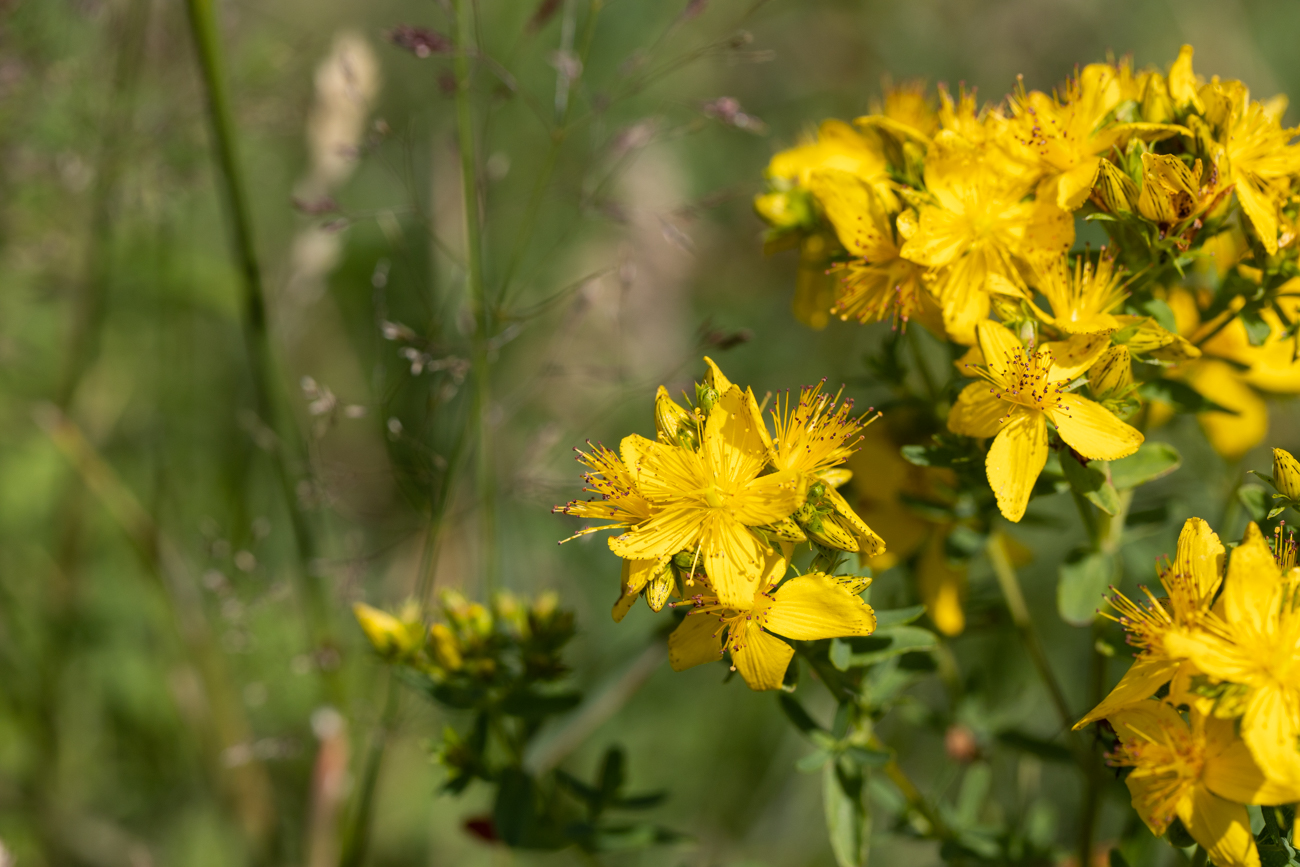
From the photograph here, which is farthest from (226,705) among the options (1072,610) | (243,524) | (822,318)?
(1072,610)

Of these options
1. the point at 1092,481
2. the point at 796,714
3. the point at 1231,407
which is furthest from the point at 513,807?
the point at 1231,407

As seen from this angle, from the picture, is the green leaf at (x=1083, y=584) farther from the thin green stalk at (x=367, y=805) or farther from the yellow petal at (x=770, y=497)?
the thin green stalk at (x=367, y=805)

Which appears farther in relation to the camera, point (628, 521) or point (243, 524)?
point (243, 524)

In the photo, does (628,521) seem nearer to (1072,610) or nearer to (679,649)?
(679,649)

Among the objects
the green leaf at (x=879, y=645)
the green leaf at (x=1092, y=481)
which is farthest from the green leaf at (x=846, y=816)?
the green leaf at (x=1092, y=481)

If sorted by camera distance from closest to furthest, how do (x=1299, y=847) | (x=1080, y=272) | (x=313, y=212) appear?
(x=1299, y=847)
(x=1080, y=272)
(x=313, y=212)

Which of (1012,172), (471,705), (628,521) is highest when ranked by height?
(1012,172)
